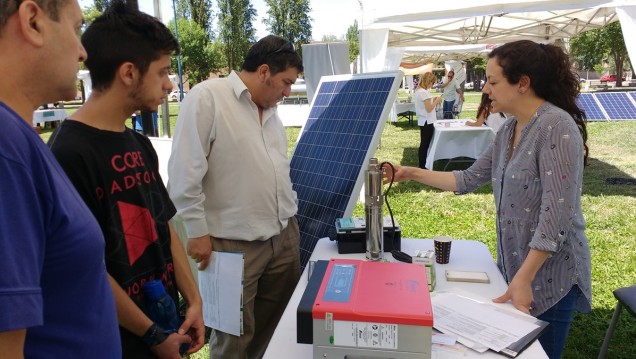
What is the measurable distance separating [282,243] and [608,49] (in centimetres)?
4390

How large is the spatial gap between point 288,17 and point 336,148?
5114cm

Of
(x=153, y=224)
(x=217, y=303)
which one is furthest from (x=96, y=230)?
(x=217, y=303)

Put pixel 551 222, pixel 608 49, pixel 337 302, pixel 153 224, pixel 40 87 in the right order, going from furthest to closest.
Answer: pixel 608 49 < pixel 551 222 < pixel 153 224 < pixel 337 302 < pixel 40 87

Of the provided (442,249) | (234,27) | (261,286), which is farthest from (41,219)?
(234,27)

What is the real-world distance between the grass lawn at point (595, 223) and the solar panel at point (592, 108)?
318cm

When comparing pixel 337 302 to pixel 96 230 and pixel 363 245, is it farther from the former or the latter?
pixel 363 245

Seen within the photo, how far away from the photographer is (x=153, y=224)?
54.6 inches

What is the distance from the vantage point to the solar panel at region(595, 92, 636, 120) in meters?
11.5

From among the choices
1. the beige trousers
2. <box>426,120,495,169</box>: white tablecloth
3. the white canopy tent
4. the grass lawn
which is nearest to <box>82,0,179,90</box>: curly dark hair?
the beige trousers

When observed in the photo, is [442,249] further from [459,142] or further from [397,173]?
[459,142]

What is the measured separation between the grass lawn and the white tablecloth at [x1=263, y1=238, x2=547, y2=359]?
4.38 feet

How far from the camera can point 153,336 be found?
1.29 metres

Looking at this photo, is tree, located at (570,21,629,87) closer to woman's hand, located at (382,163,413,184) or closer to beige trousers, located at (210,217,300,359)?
woman's hand, located at (382,163,413,184)

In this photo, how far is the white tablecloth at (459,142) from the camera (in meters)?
7.09
